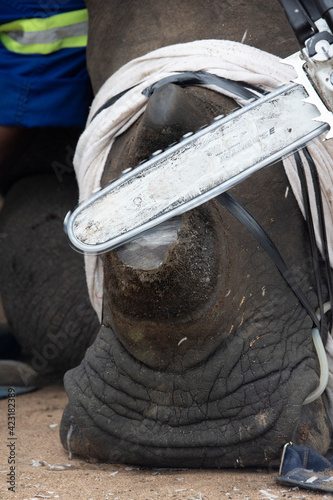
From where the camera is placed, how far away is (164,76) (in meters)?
1.77

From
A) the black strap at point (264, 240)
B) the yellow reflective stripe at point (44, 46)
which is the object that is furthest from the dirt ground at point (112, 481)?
the yellow reflective stripe at point (44, 46)

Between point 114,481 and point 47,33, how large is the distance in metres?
1.56

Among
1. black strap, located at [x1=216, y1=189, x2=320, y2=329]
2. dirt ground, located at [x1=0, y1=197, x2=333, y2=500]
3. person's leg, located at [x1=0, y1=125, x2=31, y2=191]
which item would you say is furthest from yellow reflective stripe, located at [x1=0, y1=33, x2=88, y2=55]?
dirt ground, located at [x1=0, y1=197, x2=333, y2=500]

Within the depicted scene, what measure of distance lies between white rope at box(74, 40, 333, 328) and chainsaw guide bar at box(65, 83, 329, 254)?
0.25 meters

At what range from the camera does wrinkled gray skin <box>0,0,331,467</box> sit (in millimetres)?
1515

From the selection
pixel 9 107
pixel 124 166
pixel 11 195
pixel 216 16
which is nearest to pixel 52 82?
pixel 9 107

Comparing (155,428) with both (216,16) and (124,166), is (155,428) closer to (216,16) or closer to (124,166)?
(124,166)

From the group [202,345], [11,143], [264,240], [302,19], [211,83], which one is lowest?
[202,345]

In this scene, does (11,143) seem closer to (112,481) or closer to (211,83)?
(211,83)

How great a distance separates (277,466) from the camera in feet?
5.36

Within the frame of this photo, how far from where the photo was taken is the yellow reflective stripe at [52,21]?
8.01 ft

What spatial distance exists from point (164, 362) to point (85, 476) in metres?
0.31

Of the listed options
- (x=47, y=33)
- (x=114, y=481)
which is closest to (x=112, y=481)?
(x=114, y=481)

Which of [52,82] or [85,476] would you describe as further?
[52,82]
